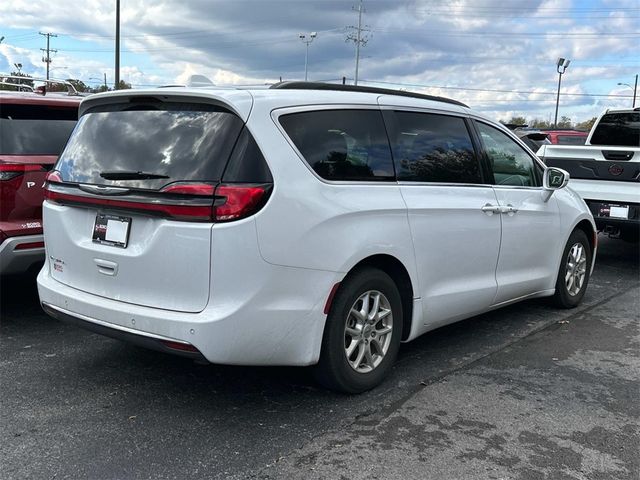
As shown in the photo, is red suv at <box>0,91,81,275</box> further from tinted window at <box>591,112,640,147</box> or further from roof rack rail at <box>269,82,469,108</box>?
tinted window at <box>591,112,640,147</box>

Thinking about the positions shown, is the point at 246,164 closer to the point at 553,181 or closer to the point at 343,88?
the point at 343,88

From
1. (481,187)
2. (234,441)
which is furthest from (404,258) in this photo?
(234,441)

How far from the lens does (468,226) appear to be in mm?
4262

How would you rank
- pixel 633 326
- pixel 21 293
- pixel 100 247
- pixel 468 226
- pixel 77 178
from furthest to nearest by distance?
pixel 21 293 < pixel 633 326 < pixel 468 226 < pixel 77 178 < pixel 100 247

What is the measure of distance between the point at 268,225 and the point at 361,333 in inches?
39.2

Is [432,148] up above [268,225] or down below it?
above

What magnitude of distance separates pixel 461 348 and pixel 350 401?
4.56 feet

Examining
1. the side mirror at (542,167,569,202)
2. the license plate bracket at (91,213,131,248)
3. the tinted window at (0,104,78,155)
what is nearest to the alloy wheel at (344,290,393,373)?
the license plate bracket at (91,213,131,248)

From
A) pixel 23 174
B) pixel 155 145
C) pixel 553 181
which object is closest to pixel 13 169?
pixel 23 174

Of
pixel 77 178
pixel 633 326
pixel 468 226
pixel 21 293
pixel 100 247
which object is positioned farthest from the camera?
pixel 21 293

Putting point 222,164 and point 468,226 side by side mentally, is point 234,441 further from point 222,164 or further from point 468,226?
point 468,226

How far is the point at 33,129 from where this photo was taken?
5008 mm

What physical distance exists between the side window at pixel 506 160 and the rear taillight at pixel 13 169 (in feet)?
11.5

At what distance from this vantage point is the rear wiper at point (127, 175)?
3.19m
